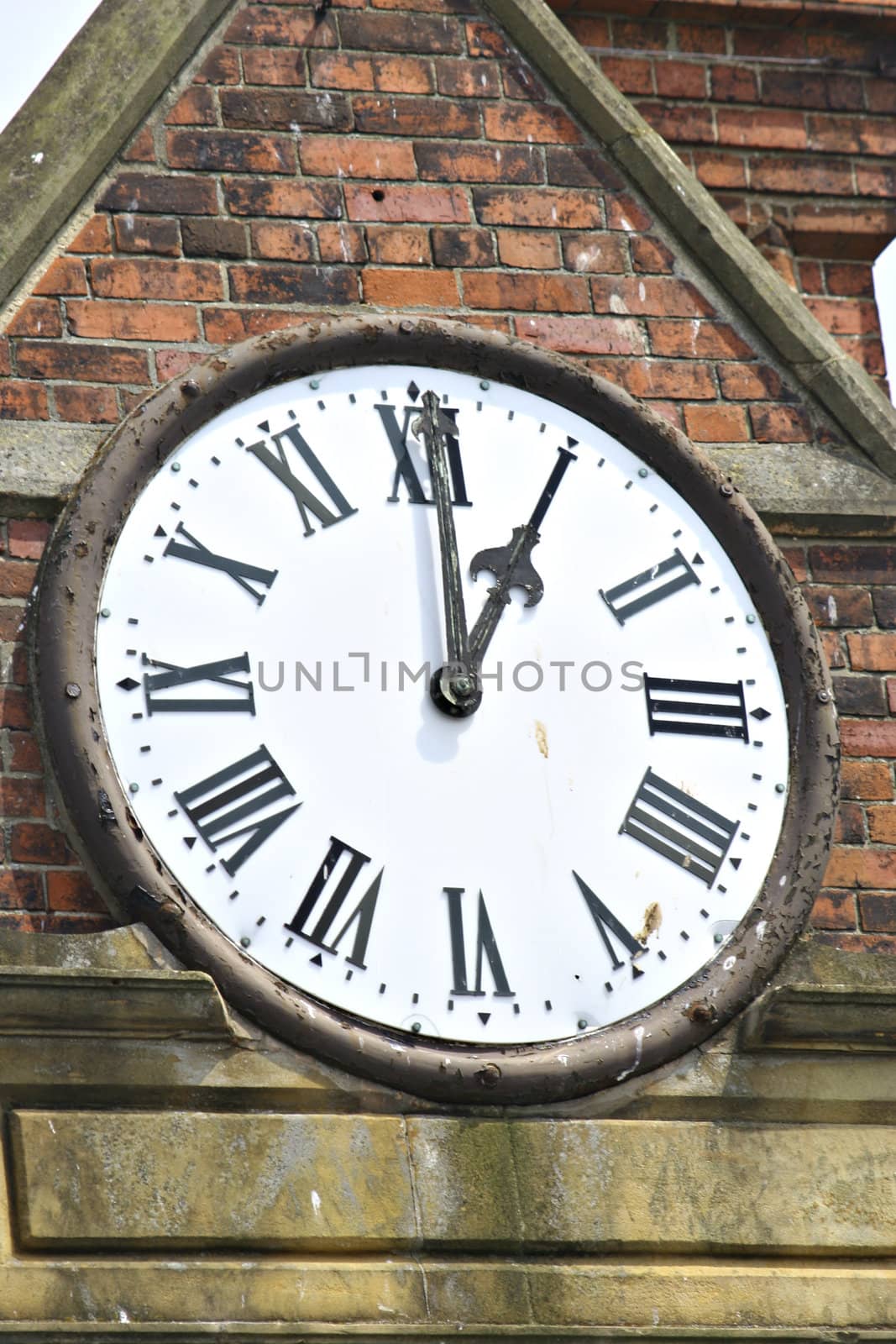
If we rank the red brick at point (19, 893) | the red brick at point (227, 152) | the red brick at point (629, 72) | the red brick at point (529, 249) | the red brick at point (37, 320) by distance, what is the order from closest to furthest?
the red brick at point (19, 893), the red brick at point (37, 320), the red brick at point (227, 152), the red brick at point (529, 249), the red brick at point (629, 72)

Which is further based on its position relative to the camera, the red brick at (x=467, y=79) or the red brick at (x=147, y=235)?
the red brick at (x=467, y=79)

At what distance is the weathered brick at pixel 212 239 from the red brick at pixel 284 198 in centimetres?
4

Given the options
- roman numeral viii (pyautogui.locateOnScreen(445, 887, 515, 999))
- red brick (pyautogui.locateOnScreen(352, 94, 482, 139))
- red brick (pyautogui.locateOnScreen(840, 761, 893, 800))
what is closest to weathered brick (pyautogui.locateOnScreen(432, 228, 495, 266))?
red brick (pyautogui.locateOnScreen(352, 94, 482, 139))

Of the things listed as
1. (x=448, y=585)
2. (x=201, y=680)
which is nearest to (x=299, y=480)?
(x=448, y=585)

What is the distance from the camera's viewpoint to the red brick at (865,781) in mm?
5223

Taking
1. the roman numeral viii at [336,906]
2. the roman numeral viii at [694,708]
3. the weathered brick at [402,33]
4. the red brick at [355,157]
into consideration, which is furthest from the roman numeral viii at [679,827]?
the weathered brick at [402,33]

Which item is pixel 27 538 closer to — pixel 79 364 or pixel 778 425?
pixel 79 364

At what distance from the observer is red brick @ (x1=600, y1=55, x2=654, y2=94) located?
21.0 ft

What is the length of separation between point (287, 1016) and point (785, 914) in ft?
3.09

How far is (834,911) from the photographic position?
509 cm

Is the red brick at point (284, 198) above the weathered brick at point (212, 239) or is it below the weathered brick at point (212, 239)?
above

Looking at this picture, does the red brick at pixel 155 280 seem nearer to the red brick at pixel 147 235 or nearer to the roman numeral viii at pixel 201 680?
the red brick at pixel 147 235

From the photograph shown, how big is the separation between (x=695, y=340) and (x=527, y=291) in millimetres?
355

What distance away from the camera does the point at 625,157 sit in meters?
5.59
